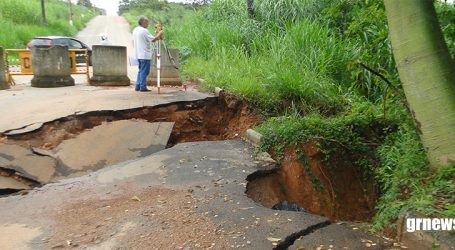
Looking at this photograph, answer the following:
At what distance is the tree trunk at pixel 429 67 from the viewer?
11.5 ft

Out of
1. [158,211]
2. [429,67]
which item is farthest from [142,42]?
[429,67]

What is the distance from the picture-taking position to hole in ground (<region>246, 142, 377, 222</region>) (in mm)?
5484

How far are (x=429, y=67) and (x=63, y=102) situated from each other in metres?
7.37

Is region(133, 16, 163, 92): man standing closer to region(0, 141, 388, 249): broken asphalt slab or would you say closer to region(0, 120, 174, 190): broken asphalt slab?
region(0, 120, 174, 190): broken asphalt slab

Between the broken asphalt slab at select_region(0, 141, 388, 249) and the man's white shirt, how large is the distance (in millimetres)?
4586

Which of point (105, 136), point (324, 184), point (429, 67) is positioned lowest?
point (324, 184)

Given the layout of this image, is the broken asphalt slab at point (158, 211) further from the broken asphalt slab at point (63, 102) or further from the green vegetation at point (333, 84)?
the broken asphalt slab at point (63, 102)

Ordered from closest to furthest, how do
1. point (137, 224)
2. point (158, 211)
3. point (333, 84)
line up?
point (137, 224) < point (158, 211) < point (333, 84)

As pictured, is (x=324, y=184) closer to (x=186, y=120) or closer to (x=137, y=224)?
(x=137, y=224)

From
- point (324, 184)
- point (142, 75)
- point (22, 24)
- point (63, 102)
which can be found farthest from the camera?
point (22, 24)

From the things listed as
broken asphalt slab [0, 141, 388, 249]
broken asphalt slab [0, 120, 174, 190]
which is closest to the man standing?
broken asphalt slab [0, 120, 174, 190]

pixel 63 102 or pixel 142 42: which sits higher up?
pixel 142 42

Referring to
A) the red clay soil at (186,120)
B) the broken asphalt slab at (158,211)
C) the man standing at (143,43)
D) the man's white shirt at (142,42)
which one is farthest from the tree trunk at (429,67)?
the man's white shirt at (142,42)

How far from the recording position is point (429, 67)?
3541mm
